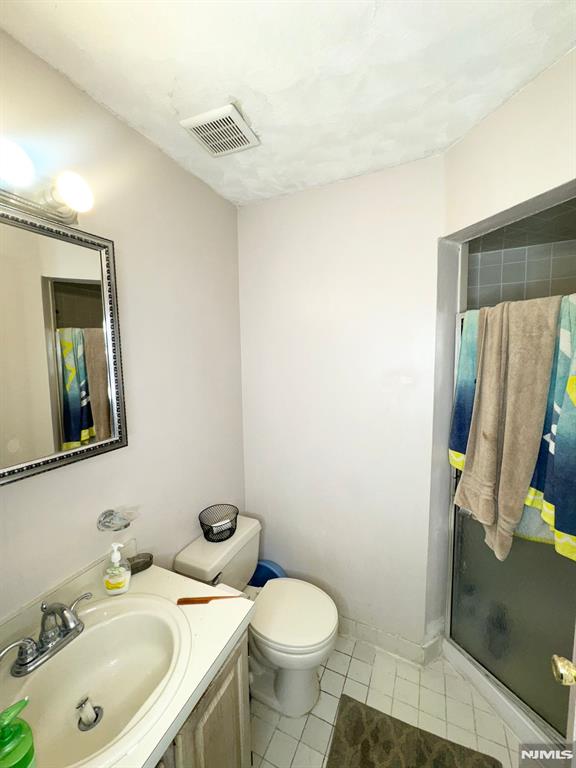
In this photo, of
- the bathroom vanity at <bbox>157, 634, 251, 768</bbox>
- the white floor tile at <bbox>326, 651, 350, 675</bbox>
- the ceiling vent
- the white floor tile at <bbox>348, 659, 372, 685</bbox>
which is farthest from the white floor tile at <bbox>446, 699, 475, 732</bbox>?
the ceiling vent

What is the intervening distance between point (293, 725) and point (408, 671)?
0.64 meters

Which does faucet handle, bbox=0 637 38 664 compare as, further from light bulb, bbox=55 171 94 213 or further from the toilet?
light bulb, bbox=55 171 94 213

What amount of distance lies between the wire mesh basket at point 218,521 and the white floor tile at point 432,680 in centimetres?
120

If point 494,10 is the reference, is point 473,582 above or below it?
below

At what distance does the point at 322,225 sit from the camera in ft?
5.16

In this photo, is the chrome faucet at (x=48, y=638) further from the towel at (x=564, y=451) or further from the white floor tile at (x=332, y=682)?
the towel at (x=564, y=451)

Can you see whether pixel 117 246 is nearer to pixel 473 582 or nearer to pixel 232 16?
pixel 232 16

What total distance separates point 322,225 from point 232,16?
0.88 metres

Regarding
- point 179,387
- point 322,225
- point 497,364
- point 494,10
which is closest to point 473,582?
point 497,364

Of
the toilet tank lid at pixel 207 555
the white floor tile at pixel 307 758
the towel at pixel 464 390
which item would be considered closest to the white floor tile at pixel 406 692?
the white floor tile at pixel 307 758

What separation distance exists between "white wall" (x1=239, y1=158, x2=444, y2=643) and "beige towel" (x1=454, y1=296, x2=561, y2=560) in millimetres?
213

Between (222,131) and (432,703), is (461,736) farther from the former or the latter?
(222,131)

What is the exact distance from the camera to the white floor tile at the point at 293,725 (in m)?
1.30

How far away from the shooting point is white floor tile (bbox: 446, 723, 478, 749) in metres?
1.24
